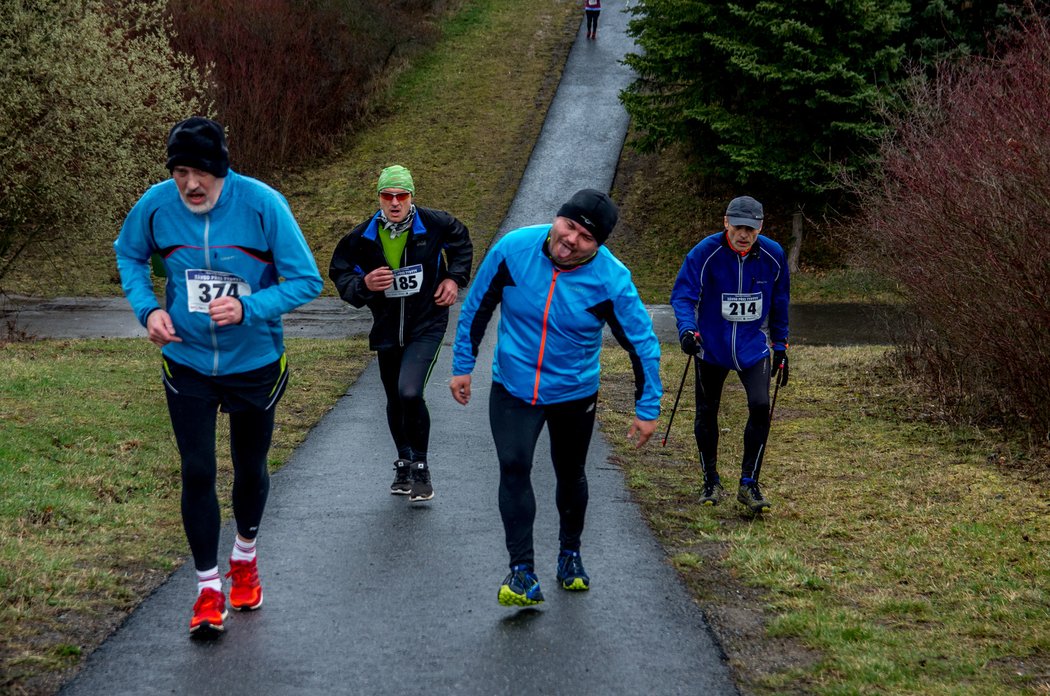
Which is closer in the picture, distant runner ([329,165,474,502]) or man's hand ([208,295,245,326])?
man's hand ([208,295,245,326])

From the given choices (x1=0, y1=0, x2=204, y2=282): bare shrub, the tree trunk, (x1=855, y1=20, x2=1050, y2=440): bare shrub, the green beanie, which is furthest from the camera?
the tree trunk

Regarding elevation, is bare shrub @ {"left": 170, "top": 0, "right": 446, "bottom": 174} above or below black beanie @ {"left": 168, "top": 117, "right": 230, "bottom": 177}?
above

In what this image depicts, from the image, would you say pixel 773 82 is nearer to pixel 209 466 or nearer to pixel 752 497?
pixel 752 497

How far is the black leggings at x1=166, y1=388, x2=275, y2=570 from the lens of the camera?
16.9 feet

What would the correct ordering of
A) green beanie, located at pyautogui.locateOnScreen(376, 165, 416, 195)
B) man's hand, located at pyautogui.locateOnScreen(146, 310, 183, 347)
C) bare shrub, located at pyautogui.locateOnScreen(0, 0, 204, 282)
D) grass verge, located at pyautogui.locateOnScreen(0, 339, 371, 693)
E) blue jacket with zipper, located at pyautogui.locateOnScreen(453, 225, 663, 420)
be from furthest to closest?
bare shrub, located at pyautogui.locateOnScreen(0, 0, 204, 282)
green beanie, located at pyautogui.locateOnScreen(376, 165, 416, 195)
blue jacket with zipper, located at pyautogui.locateOnScreen(453, 225, 663, 420)
grass verge, located at pyautogui.locateOnScreen(0, 339, 371, 693)
man's hand, located at pyautogui.locateOnScreen(146, 310, 183, 347)

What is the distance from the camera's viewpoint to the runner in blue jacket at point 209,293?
5.00 m

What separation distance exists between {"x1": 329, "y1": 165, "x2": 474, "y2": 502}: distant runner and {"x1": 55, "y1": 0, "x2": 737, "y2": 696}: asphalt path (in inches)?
26.8

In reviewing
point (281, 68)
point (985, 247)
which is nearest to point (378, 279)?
point (985, 247)

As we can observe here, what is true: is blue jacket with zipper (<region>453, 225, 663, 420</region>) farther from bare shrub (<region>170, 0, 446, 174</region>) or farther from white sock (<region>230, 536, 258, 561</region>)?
bare shrub (<region>170, 0, 446, 174</region>)

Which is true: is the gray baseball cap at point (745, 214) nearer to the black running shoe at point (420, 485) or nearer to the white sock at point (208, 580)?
the black running shoe at point (420, 485)

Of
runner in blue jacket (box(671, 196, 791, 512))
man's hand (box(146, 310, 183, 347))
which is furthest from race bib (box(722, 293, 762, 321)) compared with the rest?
man's hand (box(146, 310, 183, 347))

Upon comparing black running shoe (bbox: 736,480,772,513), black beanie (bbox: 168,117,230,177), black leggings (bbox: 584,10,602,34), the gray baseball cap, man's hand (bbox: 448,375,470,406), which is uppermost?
black leggings (bbox: 584,10,602,34)

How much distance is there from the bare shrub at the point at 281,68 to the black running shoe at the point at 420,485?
2255 centimetres

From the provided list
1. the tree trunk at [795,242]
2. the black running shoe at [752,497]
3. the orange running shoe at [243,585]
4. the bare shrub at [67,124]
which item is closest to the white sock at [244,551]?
the orange running shoe at [243,585]
